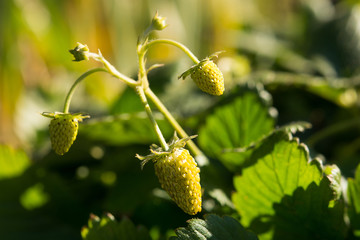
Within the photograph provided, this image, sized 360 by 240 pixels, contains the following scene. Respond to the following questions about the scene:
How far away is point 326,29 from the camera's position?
0.92 metres

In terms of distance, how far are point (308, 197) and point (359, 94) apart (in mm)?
430

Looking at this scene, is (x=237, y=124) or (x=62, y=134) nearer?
(x=62, y=134)

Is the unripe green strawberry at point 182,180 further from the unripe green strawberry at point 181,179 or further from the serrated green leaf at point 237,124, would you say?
the serrated green leaf at point 237,124

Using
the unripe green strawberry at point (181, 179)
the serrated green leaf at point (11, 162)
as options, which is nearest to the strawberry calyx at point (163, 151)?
the unripe green strawberry at point (181, 179)

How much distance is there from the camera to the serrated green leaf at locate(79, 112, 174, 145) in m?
0.58

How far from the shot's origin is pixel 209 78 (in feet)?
1.27

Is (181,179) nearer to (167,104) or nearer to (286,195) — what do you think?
(286,195)

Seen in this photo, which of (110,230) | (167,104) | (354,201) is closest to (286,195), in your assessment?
(354,201)

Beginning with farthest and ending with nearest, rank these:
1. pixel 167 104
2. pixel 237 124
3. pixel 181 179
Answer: pixel 167 104, pixel 237 124, pixel 181 179

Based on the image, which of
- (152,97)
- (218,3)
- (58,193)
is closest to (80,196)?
(58,193)

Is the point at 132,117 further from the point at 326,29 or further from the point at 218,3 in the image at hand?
the point at 218,3

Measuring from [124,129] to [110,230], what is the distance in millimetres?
189

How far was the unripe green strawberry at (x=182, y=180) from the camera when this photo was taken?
1.21 feet

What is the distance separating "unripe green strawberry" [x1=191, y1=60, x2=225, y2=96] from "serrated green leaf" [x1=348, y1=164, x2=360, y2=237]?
17cm
